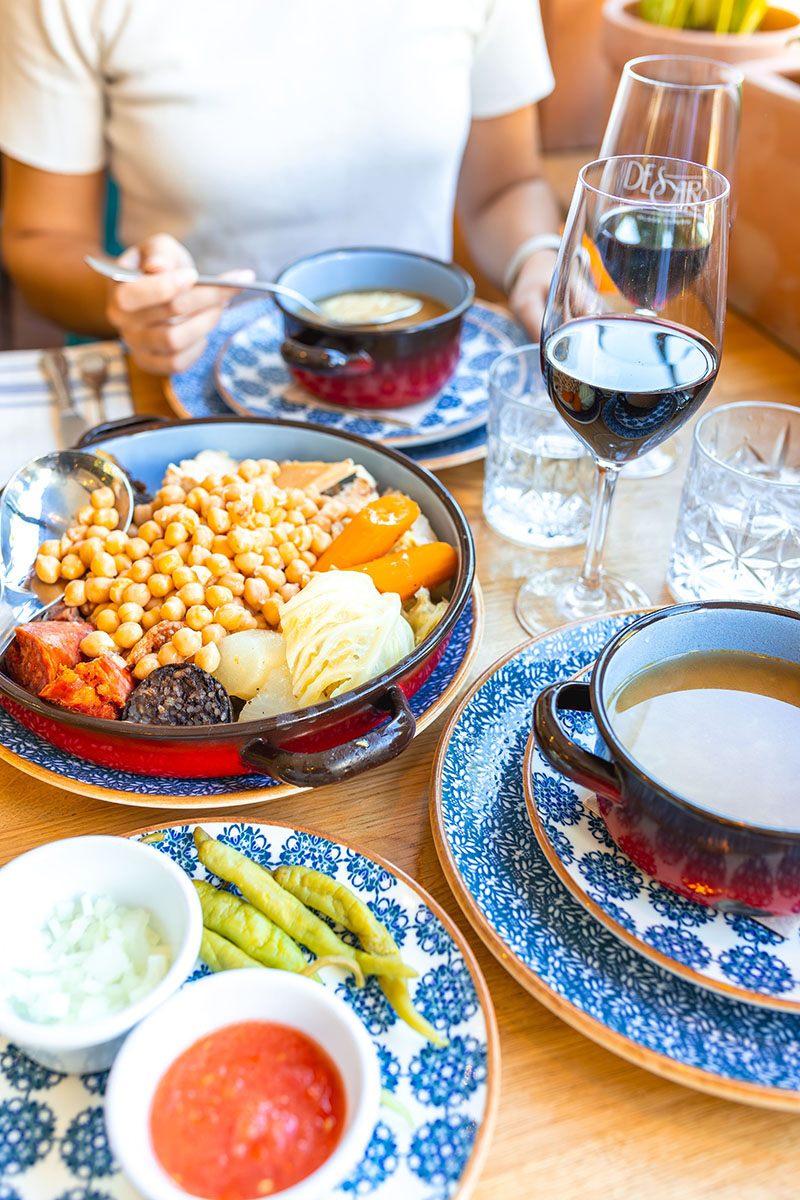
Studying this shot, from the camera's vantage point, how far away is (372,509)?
1.25 metres

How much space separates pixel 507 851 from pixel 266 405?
1044 mm

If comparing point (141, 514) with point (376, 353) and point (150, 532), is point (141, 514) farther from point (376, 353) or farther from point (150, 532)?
point (376, 353)

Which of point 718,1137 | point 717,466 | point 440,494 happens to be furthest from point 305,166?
point 718,1137

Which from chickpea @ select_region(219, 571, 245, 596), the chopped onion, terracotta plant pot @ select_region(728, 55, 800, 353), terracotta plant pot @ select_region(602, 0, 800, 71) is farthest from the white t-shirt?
the chopped onion

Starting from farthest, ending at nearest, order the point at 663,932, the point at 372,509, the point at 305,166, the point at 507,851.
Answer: the point at 305,166, the point at 372,509, the point at 507,851, the point at 663,932

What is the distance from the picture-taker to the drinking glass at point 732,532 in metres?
1.25

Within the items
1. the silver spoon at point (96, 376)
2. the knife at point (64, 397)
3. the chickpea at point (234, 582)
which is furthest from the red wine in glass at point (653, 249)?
the silver spoon at point (96, 376)

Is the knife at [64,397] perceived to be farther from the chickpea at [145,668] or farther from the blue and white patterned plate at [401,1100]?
the blue and white patterned plate at [401,1100]

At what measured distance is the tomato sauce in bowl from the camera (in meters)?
0.65

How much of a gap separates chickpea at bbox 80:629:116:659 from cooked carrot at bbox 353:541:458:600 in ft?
1.05

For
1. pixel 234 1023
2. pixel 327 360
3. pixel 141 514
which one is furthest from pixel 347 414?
pixel 234 1023

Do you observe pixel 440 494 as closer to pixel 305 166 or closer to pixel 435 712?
pixel 435 712

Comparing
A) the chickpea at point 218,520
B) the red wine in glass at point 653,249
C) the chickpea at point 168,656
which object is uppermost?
the red wine in glass at point 653,249

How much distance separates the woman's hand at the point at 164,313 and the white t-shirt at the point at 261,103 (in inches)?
20.7
